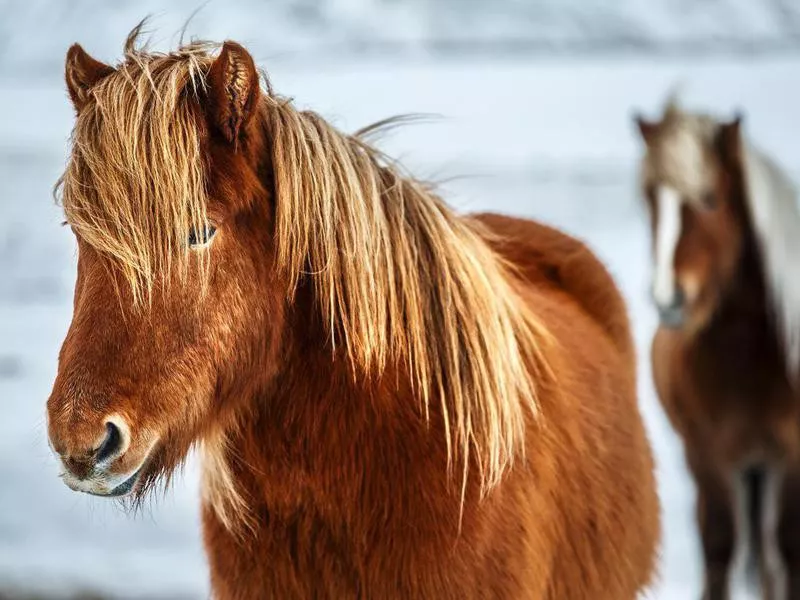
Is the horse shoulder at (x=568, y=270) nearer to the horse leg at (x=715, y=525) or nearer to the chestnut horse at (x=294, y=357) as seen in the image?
the chestnut horse at (x=294, y=357)

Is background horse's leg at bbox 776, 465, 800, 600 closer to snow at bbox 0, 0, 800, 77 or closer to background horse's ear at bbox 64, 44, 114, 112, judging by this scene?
background horse's ear at bbox 64, 44, 114, 112

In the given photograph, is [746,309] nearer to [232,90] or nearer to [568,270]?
[568,270]

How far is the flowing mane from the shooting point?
1915 mm

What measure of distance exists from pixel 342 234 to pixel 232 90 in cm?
18

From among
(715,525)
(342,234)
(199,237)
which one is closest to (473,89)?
(715,525)

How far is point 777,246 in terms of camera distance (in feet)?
6.34

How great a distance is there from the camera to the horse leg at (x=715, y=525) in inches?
79.4

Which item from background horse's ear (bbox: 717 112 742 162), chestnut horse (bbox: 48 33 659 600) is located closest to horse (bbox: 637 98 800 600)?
background horse's ear (bbox: 717 112 742 162)

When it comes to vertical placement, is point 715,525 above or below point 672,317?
below

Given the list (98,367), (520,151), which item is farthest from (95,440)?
(520,151)

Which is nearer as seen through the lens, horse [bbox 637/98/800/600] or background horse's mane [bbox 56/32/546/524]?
background horse's mane [bbox 56/32/546/524]

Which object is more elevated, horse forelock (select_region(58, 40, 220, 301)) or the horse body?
horse forelock (select_region(58, 40, 220, 301))

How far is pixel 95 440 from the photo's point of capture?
34.1 inches

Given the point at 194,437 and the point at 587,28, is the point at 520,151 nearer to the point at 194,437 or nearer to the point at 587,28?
the point at 587,28
